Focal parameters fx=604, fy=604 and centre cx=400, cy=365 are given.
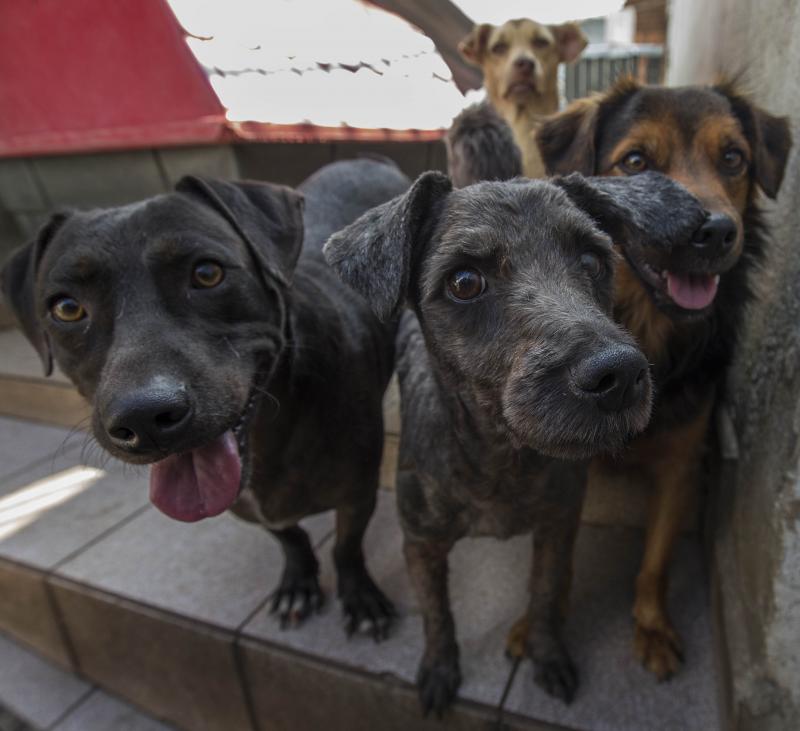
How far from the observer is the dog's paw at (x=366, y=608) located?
233 cm

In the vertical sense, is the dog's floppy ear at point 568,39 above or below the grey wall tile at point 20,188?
above

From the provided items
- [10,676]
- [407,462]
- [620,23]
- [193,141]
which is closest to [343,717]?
[407,462]

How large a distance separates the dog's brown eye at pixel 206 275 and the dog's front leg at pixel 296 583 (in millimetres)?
1110

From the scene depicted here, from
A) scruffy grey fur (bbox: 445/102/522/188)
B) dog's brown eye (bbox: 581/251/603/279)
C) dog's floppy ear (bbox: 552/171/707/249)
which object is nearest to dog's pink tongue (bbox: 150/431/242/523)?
dog's brown eye (bbox: 581/251/603/279)

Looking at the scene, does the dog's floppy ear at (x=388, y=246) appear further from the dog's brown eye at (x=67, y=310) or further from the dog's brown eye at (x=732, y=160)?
the dog's brown eye at (x=732, y=160)

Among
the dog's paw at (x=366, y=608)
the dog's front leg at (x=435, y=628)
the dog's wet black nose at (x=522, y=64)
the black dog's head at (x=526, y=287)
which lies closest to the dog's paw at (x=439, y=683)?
the dog's front leg at (x=435, y=628)

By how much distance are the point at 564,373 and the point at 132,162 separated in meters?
4.42

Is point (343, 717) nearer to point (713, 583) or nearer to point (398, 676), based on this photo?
point (398, 676)

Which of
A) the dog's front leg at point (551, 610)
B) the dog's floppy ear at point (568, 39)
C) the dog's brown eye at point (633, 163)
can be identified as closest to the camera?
the dog's front leg at point (551, 610)

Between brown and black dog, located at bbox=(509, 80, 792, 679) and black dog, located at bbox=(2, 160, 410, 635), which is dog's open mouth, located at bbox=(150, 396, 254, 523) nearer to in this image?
black dog, located at bbox=(2, 160, 410, 635)

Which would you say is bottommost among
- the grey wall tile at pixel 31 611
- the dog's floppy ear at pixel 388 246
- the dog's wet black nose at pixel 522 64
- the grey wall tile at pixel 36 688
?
the grey wall tile at pixel 36 688

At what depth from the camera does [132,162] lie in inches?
182

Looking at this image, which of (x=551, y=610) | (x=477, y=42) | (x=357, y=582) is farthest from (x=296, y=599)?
(x=477, y=42)

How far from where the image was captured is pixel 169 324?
1733 mm
